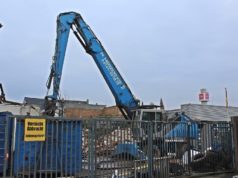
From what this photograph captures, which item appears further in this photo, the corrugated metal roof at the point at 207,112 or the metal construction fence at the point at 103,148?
the corrugated metal roof at the point at 207,112

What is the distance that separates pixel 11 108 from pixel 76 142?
36.4 ft

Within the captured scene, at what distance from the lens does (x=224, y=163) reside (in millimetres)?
18094

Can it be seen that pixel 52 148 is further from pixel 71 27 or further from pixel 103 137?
pixel 71 27

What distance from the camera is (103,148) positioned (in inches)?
521

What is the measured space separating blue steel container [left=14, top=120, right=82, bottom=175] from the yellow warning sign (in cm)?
12

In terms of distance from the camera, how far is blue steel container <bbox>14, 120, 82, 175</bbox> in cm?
1172

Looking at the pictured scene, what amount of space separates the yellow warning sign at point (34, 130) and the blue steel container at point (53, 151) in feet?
0.40

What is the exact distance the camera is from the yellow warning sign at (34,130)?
1170 cm

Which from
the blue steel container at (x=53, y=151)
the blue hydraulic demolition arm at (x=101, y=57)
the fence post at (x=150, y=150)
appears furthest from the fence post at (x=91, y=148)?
the blue hydraulic demolition arm at (x=101, y=57)

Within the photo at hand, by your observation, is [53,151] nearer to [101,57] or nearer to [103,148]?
[103,148]

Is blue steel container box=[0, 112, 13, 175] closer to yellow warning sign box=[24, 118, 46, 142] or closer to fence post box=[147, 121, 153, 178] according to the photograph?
yellow warning sign box=[24, 118, 46, 142]

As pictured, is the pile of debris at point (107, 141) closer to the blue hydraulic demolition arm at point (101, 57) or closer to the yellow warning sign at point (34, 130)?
the yellow warning sign at point (34, 130)

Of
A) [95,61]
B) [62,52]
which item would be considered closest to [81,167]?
[62,52]

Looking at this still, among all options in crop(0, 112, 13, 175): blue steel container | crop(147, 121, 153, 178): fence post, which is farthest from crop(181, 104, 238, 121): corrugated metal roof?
crop(0, 112, 13, 175): blue steel container
